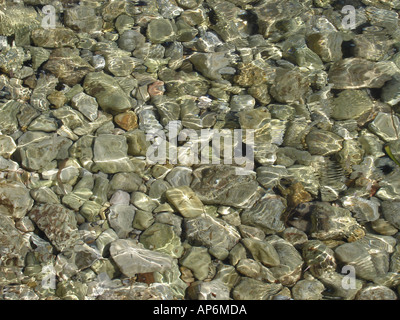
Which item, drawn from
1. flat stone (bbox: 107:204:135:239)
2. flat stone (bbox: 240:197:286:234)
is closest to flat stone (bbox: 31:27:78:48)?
flat stone (bbox: 107:204:135:239)

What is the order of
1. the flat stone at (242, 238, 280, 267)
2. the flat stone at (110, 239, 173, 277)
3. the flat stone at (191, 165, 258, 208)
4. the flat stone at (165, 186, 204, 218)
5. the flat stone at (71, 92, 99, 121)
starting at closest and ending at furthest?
the flat stone at (110, 239, 173, 277), the flat stone at (242, 238, 280, 267), the flat stone at (165, 186, 204, 218), the flat stone at (191, 165, 258, 208), the flat stone at (71, 92, 99, 121)

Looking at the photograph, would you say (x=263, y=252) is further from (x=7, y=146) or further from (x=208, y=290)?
(x=7, y=146)

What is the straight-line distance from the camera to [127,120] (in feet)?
16.3

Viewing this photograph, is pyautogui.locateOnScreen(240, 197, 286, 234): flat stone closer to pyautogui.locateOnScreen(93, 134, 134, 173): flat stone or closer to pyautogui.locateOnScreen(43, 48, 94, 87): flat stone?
pyautogui.locateOnScreen(93, 134, 134, 173): flat stone

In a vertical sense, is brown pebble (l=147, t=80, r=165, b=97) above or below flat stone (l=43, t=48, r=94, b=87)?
below

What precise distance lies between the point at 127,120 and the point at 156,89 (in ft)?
2.19

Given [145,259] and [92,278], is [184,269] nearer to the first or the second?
[145,259]

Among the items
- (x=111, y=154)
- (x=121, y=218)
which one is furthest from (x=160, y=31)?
(x=121, y=218)

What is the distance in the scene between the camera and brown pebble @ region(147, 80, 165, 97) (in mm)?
5316

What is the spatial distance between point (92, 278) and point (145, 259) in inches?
20.4

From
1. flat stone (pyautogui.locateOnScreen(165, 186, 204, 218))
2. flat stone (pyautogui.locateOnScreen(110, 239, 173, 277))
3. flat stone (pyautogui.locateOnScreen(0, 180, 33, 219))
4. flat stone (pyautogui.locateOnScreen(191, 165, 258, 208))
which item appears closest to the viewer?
flat stone (pyautogui.locateOnScreen(110, 239, 173, 277))

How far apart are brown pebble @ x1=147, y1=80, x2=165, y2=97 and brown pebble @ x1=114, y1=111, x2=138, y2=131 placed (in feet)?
1.52

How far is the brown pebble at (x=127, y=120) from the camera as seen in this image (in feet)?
16.3

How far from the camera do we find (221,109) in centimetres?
526
